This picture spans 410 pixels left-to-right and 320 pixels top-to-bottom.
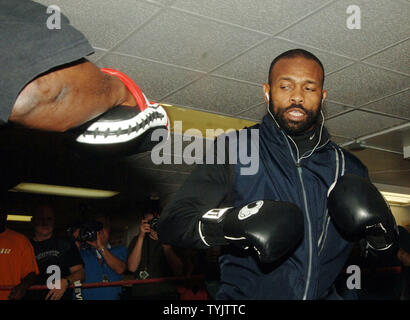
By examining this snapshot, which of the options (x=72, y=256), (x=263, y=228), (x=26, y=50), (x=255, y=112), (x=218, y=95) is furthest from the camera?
(x=255, y=112)

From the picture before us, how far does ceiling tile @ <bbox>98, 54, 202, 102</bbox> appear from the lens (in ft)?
10.3

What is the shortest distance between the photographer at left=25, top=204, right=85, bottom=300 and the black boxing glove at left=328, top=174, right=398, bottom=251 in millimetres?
2313

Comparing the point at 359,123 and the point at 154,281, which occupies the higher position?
the point at 359,123

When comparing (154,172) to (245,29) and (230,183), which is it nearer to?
(245,29)

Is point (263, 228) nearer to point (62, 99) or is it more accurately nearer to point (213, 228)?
point (213, 228)

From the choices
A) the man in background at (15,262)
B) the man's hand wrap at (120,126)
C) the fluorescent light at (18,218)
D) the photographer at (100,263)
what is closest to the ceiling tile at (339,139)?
the photographer at (100,263)

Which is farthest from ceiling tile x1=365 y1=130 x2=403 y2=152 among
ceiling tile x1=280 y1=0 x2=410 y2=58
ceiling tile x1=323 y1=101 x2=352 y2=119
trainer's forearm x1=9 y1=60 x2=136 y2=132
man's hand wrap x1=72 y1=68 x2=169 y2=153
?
trainer's forearm x1=9 y1=60 x2=136 y2=132

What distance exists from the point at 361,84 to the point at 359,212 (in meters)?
2.43

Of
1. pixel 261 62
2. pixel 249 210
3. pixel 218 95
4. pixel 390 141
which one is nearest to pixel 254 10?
pixel 261 62

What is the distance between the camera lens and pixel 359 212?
1.31 metres

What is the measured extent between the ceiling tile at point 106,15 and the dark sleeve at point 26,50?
72.5 inches

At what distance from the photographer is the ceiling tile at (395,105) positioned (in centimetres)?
373

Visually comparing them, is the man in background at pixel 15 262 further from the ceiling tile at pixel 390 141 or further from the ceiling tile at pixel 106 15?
the ceiling tile at pixel 390 141

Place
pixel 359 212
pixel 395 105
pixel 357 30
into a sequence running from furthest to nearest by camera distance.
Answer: pixel 395 105 < pixel 357 30 < pixel 359 212
